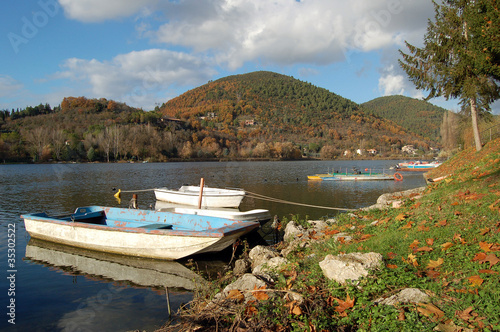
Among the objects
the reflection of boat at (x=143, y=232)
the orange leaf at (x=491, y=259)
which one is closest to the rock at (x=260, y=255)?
the reflection of boat at (x=143, y=232)

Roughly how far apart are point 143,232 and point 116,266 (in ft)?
4.92

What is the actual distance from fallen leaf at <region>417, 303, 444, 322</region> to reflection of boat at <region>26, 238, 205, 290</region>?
6.17 metres

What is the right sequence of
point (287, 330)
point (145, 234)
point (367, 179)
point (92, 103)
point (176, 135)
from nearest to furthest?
point (287, 330)
point (145, 234)
point (367, 179)
point (176, 135)
point (92, 103)

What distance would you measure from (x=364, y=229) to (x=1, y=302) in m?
10.1

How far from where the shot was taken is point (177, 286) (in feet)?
30.3

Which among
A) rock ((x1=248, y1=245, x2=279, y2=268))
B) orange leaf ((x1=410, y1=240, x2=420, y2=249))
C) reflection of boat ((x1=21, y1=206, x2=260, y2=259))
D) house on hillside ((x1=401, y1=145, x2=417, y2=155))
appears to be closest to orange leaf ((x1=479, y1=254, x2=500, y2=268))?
orange leaf ((x1=410, y1=240, x2=420, y2=249))

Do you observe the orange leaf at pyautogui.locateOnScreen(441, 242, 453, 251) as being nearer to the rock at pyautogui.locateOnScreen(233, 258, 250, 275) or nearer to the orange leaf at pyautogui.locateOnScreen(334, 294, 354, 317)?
the orange leaf at pyautogui.locateOnScreen(334, 294, 354, 317)

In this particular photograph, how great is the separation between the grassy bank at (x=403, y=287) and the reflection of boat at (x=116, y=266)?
3.17 metres

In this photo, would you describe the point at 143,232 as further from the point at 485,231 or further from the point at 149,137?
the point at 149,137

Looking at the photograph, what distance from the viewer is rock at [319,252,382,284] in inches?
203

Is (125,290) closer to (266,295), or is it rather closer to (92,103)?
(266,295)

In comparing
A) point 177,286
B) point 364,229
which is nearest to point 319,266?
point 364,229

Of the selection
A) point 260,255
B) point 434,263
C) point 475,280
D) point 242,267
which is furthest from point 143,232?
point 475,280

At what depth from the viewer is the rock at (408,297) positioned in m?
4.40
